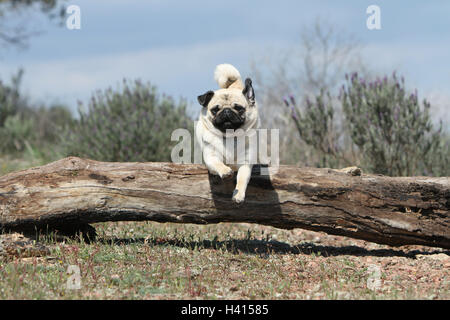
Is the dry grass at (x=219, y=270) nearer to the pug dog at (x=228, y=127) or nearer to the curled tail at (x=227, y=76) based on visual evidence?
the pug dog at (x=228, y=127)

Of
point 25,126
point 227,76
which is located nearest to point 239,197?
point 227,76

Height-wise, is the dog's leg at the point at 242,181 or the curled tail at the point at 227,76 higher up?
the curled tail at the point at 227,76

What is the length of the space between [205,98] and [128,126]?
7.15m

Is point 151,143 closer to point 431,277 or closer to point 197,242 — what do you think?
point 197,242

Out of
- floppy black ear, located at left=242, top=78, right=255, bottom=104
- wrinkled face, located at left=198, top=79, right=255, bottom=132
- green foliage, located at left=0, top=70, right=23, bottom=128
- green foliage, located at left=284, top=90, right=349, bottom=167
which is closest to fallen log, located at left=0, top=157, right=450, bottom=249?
wrinkled face, located at left=198, top=79, right=255, bottom=132

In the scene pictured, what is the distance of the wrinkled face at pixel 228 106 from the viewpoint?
5660 mm

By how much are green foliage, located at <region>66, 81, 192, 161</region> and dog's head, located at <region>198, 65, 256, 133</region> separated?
22.4ft

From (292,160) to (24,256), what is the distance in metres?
9.39

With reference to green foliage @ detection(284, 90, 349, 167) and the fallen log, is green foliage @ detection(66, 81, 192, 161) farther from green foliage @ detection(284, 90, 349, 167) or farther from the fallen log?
the fallen log

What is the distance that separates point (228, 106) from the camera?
568 centimetres

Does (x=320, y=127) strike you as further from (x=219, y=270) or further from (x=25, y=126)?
(x=25, y=126)

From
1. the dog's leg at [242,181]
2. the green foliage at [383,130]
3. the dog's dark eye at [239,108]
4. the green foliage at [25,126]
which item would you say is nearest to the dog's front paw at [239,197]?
the dog's leg at [242,181]

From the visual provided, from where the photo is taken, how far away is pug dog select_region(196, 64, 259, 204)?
5688 mm

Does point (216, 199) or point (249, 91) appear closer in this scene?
point (249, 91)
